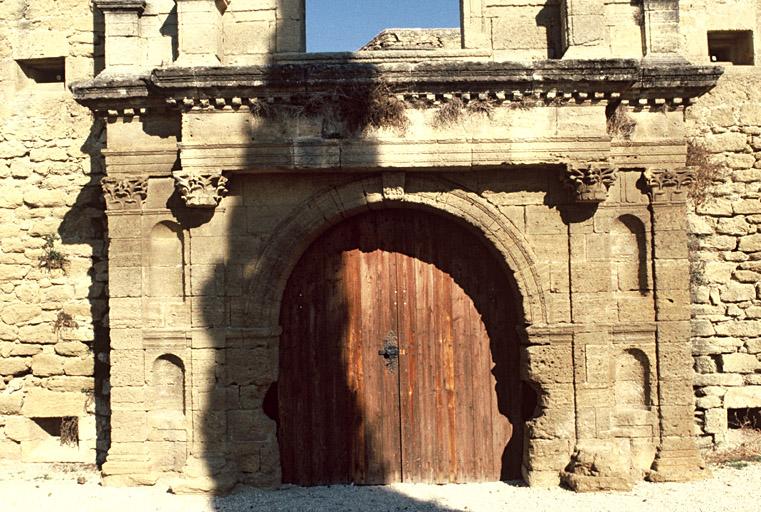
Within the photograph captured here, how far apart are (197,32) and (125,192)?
1636mm

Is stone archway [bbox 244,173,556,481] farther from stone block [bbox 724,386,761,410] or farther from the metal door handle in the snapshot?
stone block [bbox 724,386,761,410]

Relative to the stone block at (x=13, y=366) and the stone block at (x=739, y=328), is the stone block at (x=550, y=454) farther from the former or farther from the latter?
the stone block at (x=13, y=366)

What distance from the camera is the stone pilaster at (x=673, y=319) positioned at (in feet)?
21.7

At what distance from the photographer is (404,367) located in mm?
7039

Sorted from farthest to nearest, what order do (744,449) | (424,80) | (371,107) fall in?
(744,449) → (371,107) → (424,80)

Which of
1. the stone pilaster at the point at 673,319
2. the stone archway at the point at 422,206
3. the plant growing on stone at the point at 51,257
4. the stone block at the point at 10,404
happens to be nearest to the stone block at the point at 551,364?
the stone archway at the point at 422,206

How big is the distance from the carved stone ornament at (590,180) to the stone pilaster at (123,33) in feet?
13.7

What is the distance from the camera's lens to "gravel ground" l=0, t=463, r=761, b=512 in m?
6.01

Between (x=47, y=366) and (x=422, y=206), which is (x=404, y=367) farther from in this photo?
(x=47, y=366)

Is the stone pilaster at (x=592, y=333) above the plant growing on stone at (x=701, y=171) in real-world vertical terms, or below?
below

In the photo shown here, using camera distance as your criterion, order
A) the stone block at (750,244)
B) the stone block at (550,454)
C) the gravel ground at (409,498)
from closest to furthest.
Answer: the gravel ground at (409,498)
the stone block at (550,454)
the stone block at (750,244)

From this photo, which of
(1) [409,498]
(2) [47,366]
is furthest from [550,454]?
(2) [47,366]

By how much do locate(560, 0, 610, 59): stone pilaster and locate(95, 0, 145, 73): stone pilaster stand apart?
406 cm

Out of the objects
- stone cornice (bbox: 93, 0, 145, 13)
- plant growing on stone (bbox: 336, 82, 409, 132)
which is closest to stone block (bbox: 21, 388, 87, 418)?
stone cornice (bbox: 93, 0, 145, 13)
